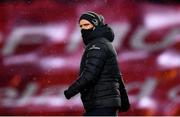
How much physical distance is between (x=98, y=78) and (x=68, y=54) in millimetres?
3939

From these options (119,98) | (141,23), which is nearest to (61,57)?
(141,23)

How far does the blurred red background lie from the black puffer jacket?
3799 mm

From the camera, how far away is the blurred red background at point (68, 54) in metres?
8.40

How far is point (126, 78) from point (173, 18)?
45.5 inches

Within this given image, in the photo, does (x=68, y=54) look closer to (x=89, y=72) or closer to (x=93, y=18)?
(x=93, y=18)

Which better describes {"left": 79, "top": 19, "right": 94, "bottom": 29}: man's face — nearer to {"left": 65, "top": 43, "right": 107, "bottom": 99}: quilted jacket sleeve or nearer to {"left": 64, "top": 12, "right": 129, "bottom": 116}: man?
{"left": 64, "top": 12, "right": 129, "bottom": 116}: man

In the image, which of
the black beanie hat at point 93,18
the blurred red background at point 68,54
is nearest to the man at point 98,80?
the black beanie hat at point 93,18

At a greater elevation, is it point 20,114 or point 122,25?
point 122,25

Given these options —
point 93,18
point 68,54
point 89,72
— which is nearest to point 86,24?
point 93,18

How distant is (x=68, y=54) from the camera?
848cm

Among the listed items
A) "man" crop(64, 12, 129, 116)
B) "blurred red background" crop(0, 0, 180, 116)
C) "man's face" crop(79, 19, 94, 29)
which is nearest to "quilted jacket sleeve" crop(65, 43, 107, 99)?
"man" crop(64, 12, 129, 116)

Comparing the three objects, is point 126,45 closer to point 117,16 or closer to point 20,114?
point 117,16

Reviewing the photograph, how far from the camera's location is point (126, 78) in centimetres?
846

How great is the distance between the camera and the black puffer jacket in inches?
178
